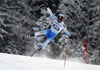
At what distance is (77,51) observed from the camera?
53.5 feet

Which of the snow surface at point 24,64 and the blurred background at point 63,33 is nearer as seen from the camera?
the snow surface at point 24,64

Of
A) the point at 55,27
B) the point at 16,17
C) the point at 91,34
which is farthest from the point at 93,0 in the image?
the point at 55,27

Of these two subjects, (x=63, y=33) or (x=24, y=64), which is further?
(x=63, y=33)

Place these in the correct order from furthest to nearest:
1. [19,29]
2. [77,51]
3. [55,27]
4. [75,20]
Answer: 1. [19,29]
2. [75,20]
3. [77,51]
4. [55,27]

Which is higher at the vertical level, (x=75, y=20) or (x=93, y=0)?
(x=93, y=0)

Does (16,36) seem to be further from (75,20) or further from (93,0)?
(93,0)

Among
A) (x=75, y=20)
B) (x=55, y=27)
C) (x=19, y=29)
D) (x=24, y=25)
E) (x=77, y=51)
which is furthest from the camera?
(x=24, y=25)

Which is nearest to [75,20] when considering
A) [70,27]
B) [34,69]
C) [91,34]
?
[70,27]

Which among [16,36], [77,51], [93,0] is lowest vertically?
[77,51]

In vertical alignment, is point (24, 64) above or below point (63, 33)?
below

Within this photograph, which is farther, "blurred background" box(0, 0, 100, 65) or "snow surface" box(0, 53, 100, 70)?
"blurred background" box(0, 0, 100, 65)

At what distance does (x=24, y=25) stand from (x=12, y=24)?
10.9 feet

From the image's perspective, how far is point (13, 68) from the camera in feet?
10.0

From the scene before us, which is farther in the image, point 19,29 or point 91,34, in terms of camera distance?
point 19,29
